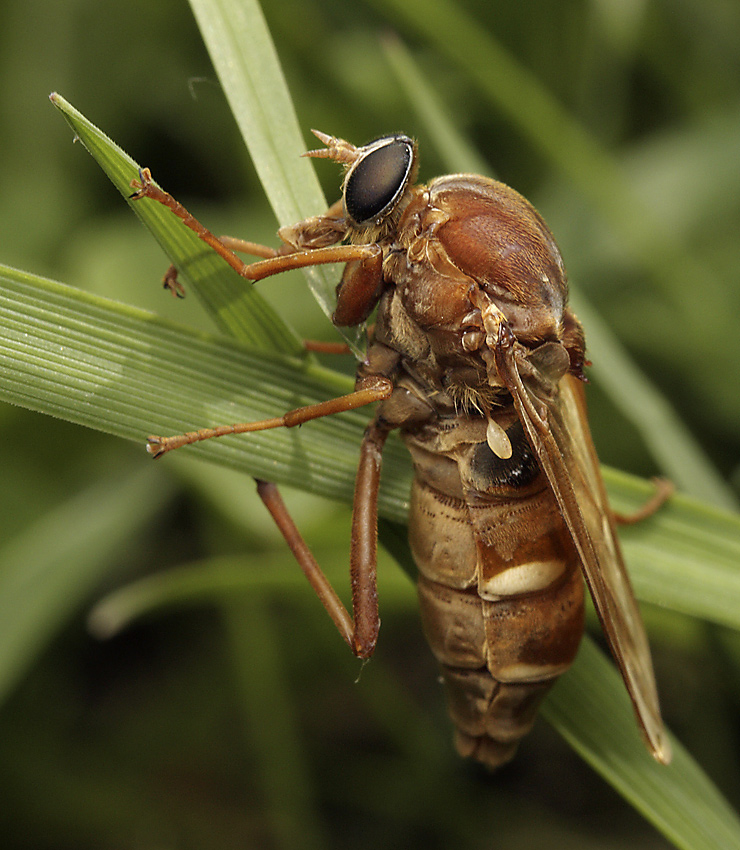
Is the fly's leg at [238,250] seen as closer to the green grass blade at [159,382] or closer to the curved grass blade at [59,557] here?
the green grass blade at [159,382]

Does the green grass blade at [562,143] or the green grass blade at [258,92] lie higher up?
the green grass blade at [258,92]

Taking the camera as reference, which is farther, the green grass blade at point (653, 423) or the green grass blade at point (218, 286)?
the green grass blade at point (653, 423)

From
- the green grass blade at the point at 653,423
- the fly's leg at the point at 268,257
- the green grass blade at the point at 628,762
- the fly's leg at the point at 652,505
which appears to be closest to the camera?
the fly's leg at the point at 268,257

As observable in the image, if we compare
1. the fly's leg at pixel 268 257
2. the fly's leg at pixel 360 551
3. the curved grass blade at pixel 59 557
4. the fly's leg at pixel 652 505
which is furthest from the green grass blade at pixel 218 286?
the curved grass blade at pixel 59 557

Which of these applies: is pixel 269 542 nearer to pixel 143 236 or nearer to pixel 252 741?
pixel 252 741

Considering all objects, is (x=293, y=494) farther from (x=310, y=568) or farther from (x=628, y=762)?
(x=628, y=762)

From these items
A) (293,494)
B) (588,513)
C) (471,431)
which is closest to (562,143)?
(471,431)

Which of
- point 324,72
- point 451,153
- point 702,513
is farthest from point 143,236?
point 702,513

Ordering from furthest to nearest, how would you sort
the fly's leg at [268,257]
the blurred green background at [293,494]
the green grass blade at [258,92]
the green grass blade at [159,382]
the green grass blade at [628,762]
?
the blurred green background at [293,494], the green grass blade at [628,762], the green grass blade at [258,92], the fly's leg at [268,257], the green grass blade at [159,382]
